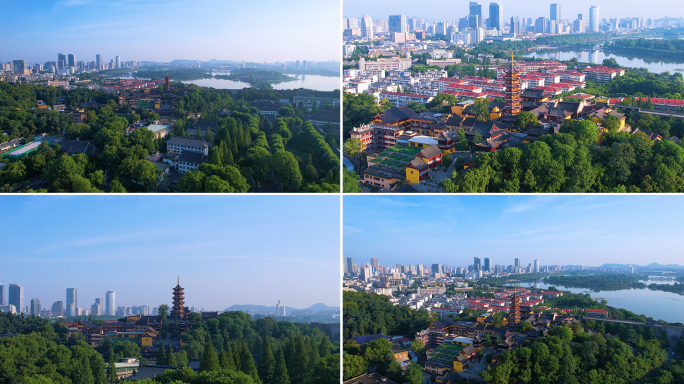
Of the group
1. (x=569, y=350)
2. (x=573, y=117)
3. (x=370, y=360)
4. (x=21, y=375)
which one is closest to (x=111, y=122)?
(x=21, y=375)

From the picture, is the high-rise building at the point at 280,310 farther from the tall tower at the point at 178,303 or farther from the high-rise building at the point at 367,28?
the high-rise building at the point at 367,28

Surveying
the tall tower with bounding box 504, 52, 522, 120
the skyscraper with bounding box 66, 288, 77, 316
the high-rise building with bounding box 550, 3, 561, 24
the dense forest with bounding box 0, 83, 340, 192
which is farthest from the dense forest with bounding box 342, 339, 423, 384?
the high-rise building with bounding box 550, 3, 561, 24

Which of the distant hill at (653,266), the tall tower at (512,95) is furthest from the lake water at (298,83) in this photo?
the distant hill at (653,266)

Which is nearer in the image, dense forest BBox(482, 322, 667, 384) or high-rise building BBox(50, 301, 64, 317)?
dense forest BBox(482, 322, 667, 384)

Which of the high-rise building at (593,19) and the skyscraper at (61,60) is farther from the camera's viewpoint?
the high-rise building at (593,19)

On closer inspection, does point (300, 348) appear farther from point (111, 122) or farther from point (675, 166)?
point (675, 166)

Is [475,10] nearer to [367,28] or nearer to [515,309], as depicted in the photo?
→ [367,28]

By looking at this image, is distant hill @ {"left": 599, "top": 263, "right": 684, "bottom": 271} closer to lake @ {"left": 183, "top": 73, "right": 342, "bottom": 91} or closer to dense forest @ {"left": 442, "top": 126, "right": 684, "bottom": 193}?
dense forest @ {"left": 442, "top": 126, "right": 684, "bottom": 193}
